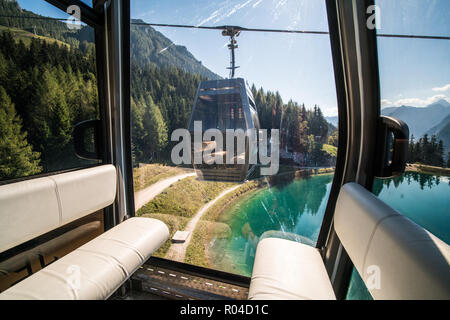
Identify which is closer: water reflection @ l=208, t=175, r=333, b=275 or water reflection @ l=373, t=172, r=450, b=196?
water reflection @ l=373, t=172, r=450, b=196

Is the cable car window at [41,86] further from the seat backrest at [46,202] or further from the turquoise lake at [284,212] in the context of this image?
the turquoise lake at [284,212]

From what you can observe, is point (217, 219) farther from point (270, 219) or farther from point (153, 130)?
point (153, 130)

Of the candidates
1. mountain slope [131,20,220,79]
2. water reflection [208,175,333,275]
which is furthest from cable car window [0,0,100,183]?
water reflection [208,175,333,275]

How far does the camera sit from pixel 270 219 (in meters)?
1.74

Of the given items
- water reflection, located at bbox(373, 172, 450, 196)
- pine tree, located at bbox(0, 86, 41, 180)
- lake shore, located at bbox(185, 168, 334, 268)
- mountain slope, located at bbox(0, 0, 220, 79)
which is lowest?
lake shore, located at bbox(185, 168, 334, 268)

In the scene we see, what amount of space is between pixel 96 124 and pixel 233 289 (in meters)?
1.87

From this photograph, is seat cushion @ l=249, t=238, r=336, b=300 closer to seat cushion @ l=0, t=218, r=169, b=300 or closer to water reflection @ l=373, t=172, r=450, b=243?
water reflection @ l=373, t=172, r=450, b=243

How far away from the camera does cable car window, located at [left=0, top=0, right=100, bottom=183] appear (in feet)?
3.79

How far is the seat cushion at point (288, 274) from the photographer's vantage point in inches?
34.6

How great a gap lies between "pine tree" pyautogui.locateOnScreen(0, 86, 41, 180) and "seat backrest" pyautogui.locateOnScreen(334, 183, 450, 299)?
6.55ft

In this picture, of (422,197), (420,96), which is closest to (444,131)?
(420,96)

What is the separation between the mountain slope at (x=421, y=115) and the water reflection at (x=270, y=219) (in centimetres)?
56

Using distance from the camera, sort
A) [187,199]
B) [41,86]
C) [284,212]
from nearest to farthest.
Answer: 1. [41,86]
2. [284,212]
3. [187,199]

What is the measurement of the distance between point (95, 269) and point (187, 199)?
3.38 ft
